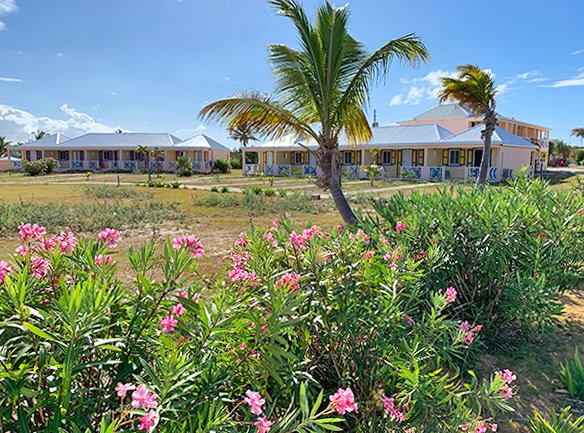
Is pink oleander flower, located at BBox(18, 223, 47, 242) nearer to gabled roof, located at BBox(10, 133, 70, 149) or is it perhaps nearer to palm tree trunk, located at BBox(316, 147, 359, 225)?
palm tree trunk, located at BBox(316, 147, 359, 225)

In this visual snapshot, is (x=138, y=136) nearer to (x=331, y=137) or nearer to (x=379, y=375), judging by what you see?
(x=331, y=137)

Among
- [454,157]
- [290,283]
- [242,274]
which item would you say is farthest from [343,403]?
[454,157]

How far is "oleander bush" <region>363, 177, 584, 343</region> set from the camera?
3.43 meters

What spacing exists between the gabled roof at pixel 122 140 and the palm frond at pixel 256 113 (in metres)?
37.6

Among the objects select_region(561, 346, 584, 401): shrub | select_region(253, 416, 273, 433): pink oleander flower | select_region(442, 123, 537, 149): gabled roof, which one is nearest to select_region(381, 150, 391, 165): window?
select_region(442, 123, 537, 149): gabled roof

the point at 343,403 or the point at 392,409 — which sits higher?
the point at 343,403

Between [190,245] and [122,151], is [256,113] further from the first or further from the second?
[122,151]

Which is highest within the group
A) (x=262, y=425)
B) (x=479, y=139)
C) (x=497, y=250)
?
(x=479, y=139)

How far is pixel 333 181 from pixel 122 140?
43552 millimetres

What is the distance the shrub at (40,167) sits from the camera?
3997cm

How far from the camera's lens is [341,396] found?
156 centimetres

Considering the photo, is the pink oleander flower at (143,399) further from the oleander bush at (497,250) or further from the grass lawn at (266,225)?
the oleander bush at (497,250)

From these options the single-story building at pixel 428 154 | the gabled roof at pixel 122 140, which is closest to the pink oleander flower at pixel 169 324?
the single-story building at pixel 428 154

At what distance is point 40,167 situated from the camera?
40.4 meters
